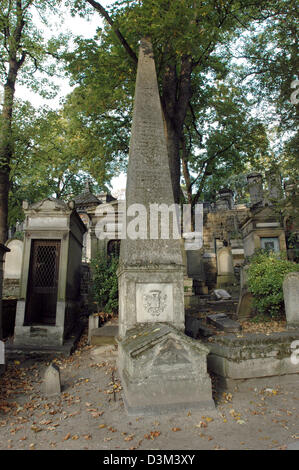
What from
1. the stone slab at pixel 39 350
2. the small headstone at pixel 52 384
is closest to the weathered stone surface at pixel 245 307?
the stone slab at pixel 39 350

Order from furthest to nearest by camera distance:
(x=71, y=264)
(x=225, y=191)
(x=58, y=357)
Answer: (x=225, y=191) < (x=71, y=264) < (x=58, y=357)

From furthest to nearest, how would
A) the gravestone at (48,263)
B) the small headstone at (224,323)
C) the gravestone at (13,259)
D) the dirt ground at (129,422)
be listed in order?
the gravestone at (13,259) → the gravestone at (48,263) → the small headstone at (224,323) → the dirt ground at (129,422)

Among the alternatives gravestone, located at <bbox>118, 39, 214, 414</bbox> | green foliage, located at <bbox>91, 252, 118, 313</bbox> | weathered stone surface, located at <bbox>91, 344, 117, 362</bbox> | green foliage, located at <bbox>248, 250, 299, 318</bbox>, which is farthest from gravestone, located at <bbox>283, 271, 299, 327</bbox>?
green foliage, located at <bbox>91, 252, 118, 313</bbox>

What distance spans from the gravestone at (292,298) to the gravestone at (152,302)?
2698 mm

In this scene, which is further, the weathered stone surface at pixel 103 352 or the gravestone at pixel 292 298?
the weathered stone surface at pixel 103 352

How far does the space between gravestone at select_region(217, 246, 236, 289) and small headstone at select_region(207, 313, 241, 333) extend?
6.10 meters

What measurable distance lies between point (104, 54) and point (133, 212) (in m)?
6.23

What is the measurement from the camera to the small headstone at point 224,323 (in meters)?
6.11

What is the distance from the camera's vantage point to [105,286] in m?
8.51

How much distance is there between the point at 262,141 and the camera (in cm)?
1279

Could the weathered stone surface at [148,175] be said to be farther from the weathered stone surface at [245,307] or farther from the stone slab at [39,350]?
the weathered stone surface at [245,307]

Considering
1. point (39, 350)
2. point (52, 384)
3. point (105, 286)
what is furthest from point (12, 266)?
point (52, 384)
